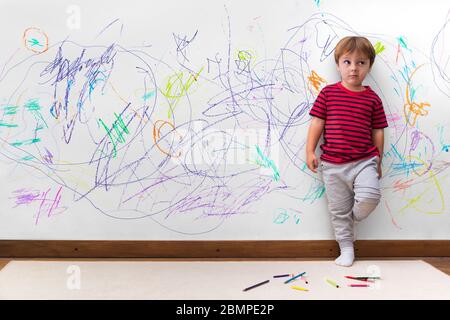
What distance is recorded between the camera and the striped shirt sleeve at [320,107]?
1763 mm

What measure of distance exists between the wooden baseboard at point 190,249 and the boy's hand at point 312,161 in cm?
29

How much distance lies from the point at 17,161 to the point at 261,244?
98 centimetres

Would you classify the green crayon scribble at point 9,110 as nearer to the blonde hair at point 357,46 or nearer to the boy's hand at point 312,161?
the boy's hand at point 312,161

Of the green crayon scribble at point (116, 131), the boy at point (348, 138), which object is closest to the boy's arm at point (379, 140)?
the boy at point (348, 138)

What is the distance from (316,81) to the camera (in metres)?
1.80

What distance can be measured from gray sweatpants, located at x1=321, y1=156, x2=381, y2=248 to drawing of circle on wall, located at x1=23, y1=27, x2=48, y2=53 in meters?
1.13

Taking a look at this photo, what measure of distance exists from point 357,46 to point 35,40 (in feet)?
3.90

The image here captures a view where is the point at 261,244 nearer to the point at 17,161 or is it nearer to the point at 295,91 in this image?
the point at 295,91

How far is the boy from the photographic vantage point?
1.72 metres

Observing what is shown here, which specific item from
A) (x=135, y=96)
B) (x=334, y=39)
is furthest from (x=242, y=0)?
(x=135, y=96)

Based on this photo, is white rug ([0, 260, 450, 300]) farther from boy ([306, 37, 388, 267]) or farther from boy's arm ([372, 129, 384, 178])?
boy's arm ([372, 129, 384, 178])

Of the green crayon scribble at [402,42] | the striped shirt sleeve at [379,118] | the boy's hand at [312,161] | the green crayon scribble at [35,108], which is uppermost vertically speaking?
Result: the green crayon scribble at [402,42]

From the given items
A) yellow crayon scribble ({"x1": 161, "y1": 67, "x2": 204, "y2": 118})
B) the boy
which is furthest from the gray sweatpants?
yellow crayon scribble ({"x1": 161, "y1": 67, "x2": 204, "y2": 118})

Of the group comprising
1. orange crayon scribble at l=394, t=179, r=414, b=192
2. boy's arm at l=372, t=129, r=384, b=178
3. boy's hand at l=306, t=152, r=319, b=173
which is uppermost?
boy's arm at l=372, t=129, r=384, b=178
